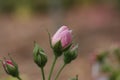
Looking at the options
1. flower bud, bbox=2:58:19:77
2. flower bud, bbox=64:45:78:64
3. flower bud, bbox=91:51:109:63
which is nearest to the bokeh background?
flower bud, bbox=91:51:109:63

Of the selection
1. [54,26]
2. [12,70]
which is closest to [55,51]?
[12,70]

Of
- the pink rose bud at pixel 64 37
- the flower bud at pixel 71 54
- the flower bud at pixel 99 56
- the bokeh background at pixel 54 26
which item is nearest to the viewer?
the pink rose bud at pixel 64 37

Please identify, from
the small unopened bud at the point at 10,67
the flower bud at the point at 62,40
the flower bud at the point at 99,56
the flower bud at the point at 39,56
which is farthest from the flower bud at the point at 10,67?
the flower bud at the point at 99,56

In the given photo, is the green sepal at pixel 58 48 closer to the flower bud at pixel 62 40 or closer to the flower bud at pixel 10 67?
the flower bud at pixel 62 40

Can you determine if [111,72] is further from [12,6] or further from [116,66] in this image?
[12,6]

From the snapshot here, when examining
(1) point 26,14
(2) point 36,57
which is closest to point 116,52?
(2) point 36,57

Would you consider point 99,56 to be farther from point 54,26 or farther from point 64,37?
point 54,26
